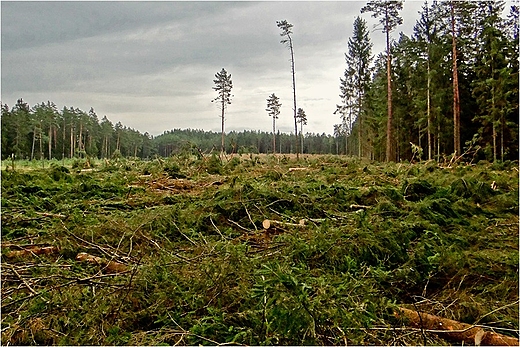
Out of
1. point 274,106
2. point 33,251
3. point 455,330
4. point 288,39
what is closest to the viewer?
point 455,330

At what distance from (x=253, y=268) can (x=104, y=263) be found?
144cm

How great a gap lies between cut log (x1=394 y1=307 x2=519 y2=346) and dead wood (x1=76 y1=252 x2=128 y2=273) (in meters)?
2.23

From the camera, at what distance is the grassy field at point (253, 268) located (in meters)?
2.17

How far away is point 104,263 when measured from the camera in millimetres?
3334

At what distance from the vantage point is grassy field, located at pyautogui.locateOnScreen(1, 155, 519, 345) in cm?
217

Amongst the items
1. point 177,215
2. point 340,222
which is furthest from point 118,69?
point 340,222

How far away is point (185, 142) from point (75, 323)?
948 cm

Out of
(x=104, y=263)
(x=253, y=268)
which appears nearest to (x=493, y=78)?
(x=253, y=268)

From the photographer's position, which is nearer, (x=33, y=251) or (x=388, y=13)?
(x=33, y=251)

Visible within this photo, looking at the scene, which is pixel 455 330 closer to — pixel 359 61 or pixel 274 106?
pixel 359 61

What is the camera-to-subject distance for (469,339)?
7.50 feet

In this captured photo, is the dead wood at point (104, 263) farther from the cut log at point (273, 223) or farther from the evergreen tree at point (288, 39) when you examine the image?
the evergreen tree at point (288, 39)

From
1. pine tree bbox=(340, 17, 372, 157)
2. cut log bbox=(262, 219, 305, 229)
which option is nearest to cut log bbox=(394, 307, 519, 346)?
cut log bbox=(262, 219, 305, 229)

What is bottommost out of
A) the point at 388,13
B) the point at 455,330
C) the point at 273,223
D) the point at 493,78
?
the point at 455,330
